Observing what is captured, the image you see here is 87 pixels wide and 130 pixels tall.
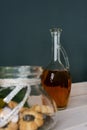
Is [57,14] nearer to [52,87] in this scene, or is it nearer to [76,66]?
[76,66]

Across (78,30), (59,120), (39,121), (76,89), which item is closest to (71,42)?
(78,30)

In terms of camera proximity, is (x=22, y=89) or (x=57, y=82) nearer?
(x=22, y=89)

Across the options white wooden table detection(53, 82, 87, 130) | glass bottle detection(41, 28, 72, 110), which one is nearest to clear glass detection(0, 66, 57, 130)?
white wooden table detection(53, 82, 87, 130)

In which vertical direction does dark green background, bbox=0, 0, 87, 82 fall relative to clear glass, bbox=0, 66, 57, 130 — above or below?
above

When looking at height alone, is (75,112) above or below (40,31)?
below

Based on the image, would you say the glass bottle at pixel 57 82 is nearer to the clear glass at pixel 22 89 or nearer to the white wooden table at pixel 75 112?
the white wooden table at pixel 75 112

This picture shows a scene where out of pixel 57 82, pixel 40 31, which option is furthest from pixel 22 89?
pixel 40 31

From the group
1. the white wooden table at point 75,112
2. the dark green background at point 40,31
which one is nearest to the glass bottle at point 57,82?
the white wooden table at point 75,112

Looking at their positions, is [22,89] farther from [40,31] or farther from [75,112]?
[40,31]

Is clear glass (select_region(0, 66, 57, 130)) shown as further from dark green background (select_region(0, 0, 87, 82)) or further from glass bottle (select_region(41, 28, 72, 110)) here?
dark green background (select_region(0, 0, 87, 82))
